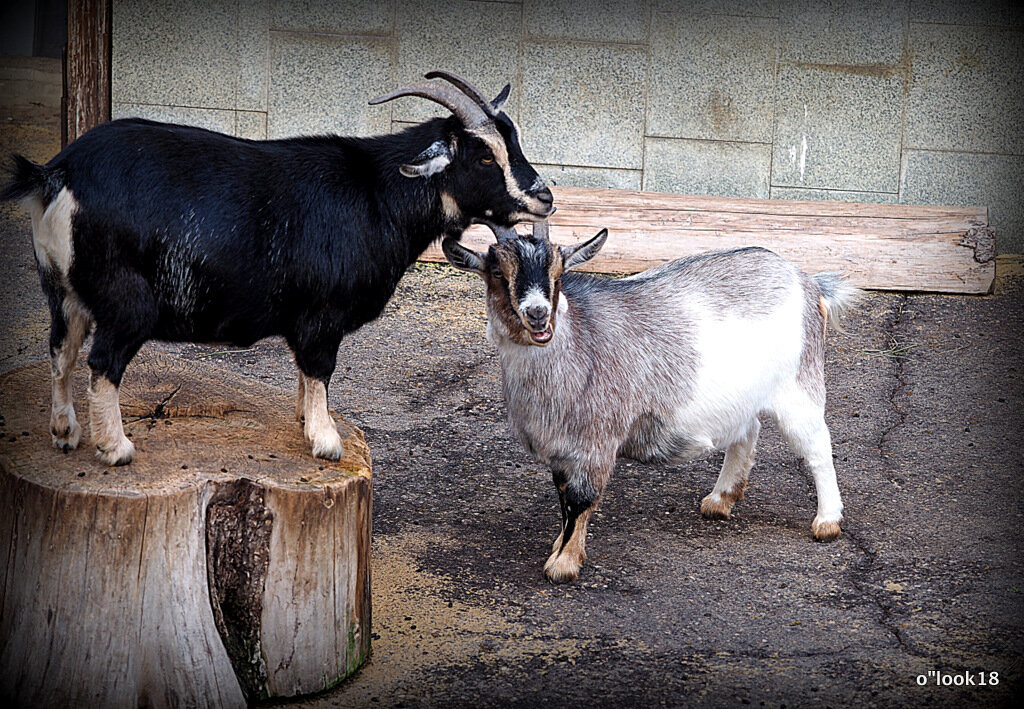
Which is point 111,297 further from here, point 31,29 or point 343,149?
point 31,29

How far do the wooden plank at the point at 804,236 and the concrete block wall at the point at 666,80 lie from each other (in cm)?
41

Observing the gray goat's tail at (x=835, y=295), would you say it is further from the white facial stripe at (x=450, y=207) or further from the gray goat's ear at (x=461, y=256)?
the white facial stripe at (x=450, y=207)

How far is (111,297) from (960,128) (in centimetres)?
676

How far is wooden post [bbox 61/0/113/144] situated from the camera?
27.9 ft

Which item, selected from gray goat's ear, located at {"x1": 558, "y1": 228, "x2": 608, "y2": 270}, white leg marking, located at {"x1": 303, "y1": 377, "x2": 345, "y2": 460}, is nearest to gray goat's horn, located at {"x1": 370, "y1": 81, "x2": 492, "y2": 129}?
gray goat's ear, located at {"x1": 558, "y1": 228, "x2": 608, "y2": 270}

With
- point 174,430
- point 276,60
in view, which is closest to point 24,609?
point 174,430

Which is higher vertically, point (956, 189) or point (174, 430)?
point (956, 189)

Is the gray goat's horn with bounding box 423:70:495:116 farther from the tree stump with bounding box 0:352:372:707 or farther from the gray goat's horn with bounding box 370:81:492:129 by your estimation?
the tree stump with bounding box 0:352:372:707

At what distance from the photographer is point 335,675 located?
3.84 metres

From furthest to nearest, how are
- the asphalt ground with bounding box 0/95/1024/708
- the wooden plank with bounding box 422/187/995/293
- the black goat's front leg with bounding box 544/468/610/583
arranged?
the wooden plank with bounding box 422/187/995/293, the black goat's front leg with bounding box 544/468/610/583, the asphalt ground with bounding box 0/95/1024/708

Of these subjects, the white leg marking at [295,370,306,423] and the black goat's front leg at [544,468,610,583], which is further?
the black goat's front leg at [544,468,610,583]

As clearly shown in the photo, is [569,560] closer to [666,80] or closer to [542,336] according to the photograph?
[542,336]

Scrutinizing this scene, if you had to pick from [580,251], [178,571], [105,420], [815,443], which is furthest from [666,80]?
[178,571]

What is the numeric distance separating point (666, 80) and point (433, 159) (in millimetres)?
4804
